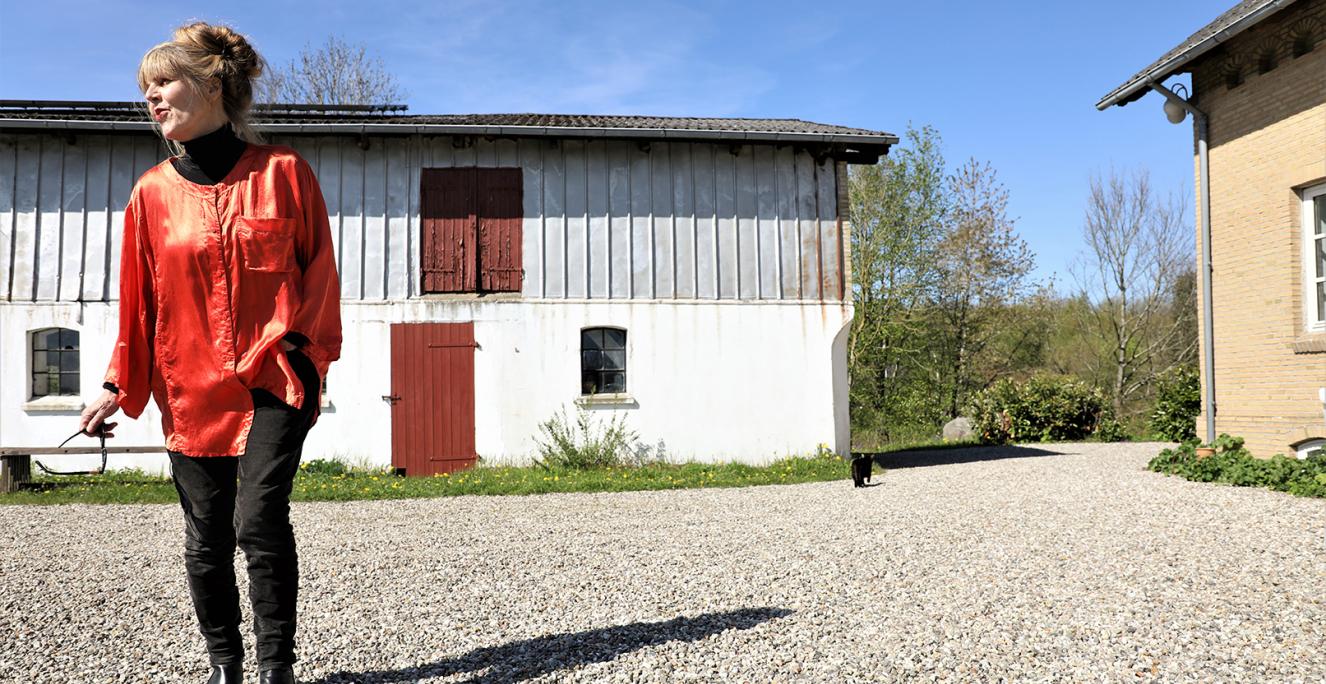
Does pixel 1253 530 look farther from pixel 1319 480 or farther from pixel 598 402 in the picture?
pixel 598 402

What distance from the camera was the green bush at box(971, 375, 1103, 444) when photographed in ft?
56.5

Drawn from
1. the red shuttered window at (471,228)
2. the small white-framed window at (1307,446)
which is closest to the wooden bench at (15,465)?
the red shuttered window at (471,228)

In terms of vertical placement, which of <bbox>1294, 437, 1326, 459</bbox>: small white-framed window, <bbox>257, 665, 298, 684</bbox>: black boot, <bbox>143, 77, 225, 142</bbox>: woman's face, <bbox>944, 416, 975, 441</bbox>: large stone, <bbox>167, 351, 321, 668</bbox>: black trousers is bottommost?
<bbox>944, 416, 975, 441</bbox>: large stone

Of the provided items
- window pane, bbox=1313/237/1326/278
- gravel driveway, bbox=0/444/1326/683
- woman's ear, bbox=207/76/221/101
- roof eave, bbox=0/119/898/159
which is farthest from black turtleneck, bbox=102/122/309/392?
window pane, bbox=1313/237/1326/278

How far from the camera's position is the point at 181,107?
2.61m

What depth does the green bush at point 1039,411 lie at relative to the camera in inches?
679

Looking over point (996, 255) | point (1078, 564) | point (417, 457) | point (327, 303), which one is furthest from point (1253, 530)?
point (996, 255)

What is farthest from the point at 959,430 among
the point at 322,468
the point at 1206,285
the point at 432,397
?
the point at 322,468

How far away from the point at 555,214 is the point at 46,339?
6.53 meters

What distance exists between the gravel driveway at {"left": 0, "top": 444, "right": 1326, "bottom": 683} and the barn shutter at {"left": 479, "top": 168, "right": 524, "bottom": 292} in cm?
447

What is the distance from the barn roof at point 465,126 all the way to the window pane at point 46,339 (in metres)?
2.50

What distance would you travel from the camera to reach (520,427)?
1148cm

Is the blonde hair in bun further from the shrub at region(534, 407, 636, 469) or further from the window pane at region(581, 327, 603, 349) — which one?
the window pane at region(581, 327, 603, 349)

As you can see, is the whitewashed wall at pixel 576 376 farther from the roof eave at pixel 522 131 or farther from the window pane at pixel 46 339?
the roof eave at pixel 522 131
